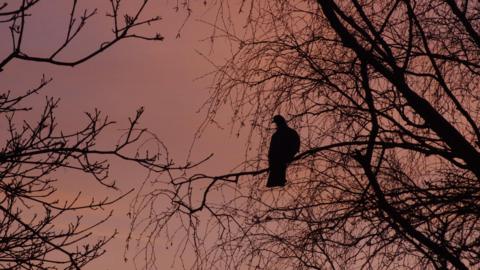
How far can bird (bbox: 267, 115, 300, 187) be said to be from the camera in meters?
6.01

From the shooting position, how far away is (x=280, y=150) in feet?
23.6

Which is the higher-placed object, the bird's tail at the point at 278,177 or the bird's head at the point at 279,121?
the bird's head at the point at 279,121

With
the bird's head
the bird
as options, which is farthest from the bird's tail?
the bird's head

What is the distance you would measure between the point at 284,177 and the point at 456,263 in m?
1.90

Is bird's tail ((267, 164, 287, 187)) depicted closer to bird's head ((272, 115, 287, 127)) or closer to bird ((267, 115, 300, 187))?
bird ((267, 115, 300, 187))

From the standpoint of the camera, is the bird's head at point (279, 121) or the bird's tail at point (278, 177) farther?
the bird's head at point (279, 121)

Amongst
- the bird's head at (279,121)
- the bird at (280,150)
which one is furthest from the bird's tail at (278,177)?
the bird's head at (279,121)

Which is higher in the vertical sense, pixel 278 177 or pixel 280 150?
pixel 280 150

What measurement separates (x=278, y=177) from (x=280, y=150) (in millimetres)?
940

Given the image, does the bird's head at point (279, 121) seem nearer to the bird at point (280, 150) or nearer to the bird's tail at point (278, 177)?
the bird at point (280, 150)

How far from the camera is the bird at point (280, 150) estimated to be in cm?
601

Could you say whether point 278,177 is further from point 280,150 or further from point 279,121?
point 280,150

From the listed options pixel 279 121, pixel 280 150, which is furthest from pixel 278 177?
pixel 280 150

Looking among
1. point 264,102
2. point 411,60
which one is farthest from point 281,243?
point 411,60
